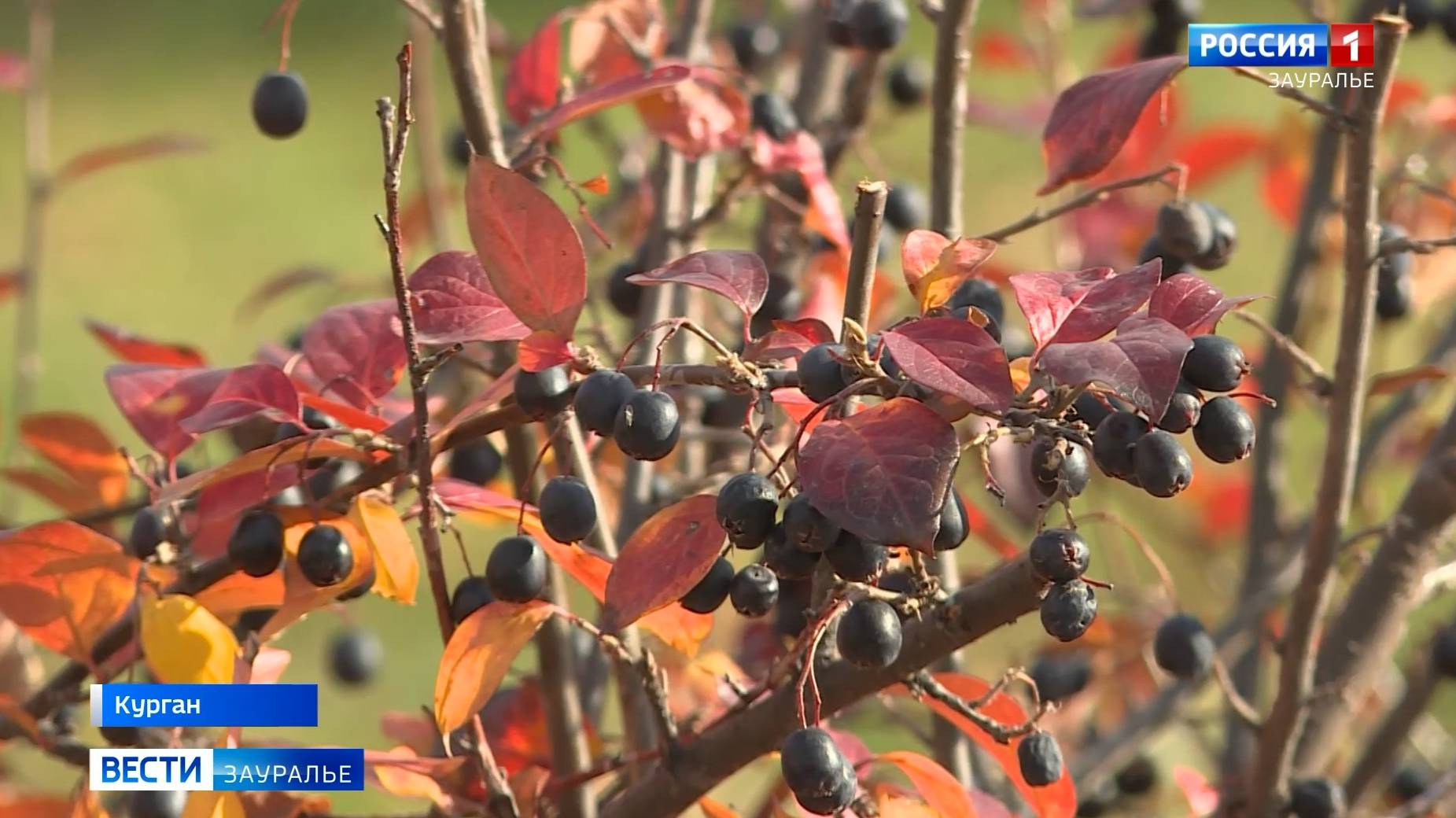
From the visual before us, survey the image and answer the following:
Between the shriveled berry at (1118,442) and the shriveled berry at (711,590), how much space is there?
0.19 m

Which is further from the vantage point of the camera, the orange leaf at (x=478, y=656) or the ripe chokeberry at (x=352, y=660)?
the ripe chokeberry at (x=352, y=660)

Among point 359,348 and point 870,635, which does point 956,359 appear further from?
point 359,348

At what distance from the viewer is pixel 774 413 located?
3.82 feet

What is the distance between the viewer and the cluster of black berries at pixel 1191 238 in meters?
0.93

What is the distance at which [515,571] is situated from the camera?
A: 78 cm

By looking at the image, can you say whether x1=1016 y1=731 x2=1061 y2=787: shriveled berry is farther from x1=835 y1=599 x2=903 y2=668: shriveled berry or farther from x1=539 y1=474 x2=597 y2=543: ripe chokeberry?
x1=539 y1=474 x2=597 y2=543: ripe chokeberry

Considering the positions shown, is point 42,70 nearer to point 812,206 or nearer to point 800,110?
point 800,110

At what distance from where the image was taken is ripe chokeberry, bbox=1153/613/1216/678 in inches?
41.4

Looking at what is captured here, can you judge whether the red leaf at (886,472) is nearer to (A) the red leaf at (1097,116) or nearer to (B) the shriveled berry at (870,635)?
(B) the shriveled berry at (870,635)

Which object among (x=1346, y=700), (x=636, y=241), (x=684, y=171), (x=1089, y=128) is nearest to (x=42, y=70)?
(x=636, y=241)

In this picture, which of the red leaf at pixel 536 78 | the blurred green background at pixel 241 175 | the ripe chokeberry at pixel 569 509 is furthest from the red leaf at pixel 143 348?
the blurred green background at pixel 241 175

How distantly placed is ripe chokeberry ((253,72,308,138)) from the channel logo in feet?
1.96

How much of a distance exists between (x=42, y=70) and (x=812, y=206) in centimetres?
104
